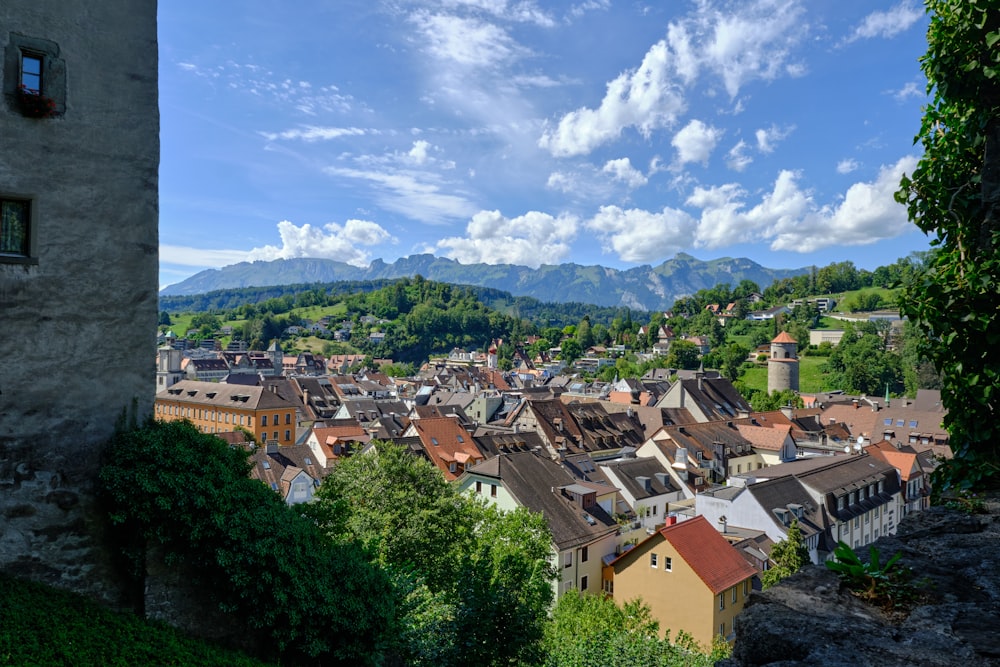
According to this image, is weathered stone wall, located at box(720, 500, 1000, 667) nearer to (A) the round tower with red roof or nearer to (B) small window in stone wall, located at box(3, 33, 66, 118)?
(B) small window in stone wall, located at box(3, 33, 66, 118)

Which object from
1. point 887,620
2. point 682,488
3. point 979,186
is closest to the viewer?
point 887,620

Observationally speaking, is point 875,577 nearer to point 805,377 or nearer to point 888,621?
point 888,621

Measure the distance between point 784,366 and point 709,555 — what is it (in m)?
85.5

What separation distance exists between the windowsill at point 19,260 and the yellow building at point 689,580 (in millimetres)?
23552

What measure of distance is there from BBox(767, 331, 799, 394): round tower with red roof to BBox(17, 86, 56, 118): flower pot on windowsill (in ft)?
352

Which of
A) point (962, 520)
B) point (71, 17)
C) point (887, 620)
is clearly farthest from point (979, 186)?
point (71, 17)

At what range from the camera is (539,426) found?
5703 centimetres

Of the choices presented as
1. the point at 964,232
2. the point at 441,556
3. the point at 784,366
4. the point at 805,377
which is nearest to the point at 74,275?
the point at 964,232

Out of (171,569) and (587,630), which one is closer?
(171,569)

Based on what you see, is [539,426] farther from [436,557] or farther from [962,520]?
[962,520]

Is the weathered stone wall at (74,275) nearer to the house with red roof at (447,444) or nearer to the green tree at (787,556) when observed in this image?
the green tree at (787,556)

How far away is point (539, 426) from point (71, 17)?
165 feet

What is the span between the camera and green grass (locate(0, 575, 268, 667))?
26.8ft

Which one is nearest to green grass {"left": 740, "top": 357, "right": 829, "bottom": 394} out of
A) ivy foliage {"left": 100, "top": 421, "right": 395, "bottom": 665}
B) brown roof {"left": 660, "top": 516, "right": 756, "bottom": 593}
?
brown roof {"left": 660, "top": 516, "right": 756, "bottom": 593}
